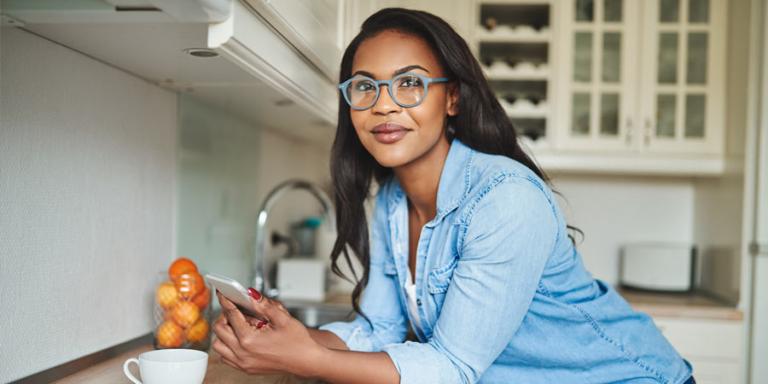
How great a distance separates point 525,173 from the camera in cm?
99

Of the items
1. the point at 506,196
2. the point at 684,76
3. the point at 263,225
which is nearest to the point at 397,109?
the point at 506,196

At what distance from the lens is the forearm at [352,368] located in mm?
871

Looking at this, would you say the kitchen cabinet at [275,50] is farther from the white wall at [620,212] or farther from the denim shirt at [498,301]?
the white wall at [620,212]

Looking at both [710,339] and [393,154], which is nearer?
[393,154]

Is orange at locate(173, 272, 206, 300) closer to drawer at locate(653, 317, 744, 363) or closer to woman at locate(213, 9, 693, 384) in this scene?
woman at locate(213, 9, 693, 384)

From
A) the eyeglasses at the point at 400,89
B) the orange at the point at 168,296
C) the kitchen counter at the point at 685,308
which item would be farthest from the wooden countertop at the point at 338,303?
the eyeglasses at the point at 400,89

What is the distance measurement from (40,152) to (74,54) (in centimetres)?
19

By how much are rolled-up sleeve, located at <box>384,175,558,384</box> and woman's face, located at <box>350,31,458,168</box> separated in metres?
0.19

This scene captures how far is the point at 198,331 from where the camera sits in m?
1.21

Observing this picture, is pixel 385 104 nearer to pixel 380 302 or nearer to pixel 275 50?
pixel 275 50

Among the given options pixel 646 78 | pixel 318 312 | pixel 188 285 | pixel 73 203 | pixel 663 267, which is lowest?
pixel 318 312

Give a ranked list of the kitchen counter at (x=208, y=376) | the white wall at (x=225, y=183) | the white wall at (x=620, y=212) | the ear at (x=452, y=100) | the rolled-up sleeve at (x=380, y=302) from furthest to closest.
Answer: the white wall at (x=620, y=212) < the white wall at (x=225, y=183) < the rolled-up sleeve at (x=380, y=302) < the ear at (x=452, y=100) < the kitchen counter at (x=208, y=376)

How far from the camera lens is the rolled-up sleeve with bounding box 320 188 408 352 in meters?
1.25

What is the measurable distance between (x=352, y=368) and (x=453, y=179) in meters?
0.38
